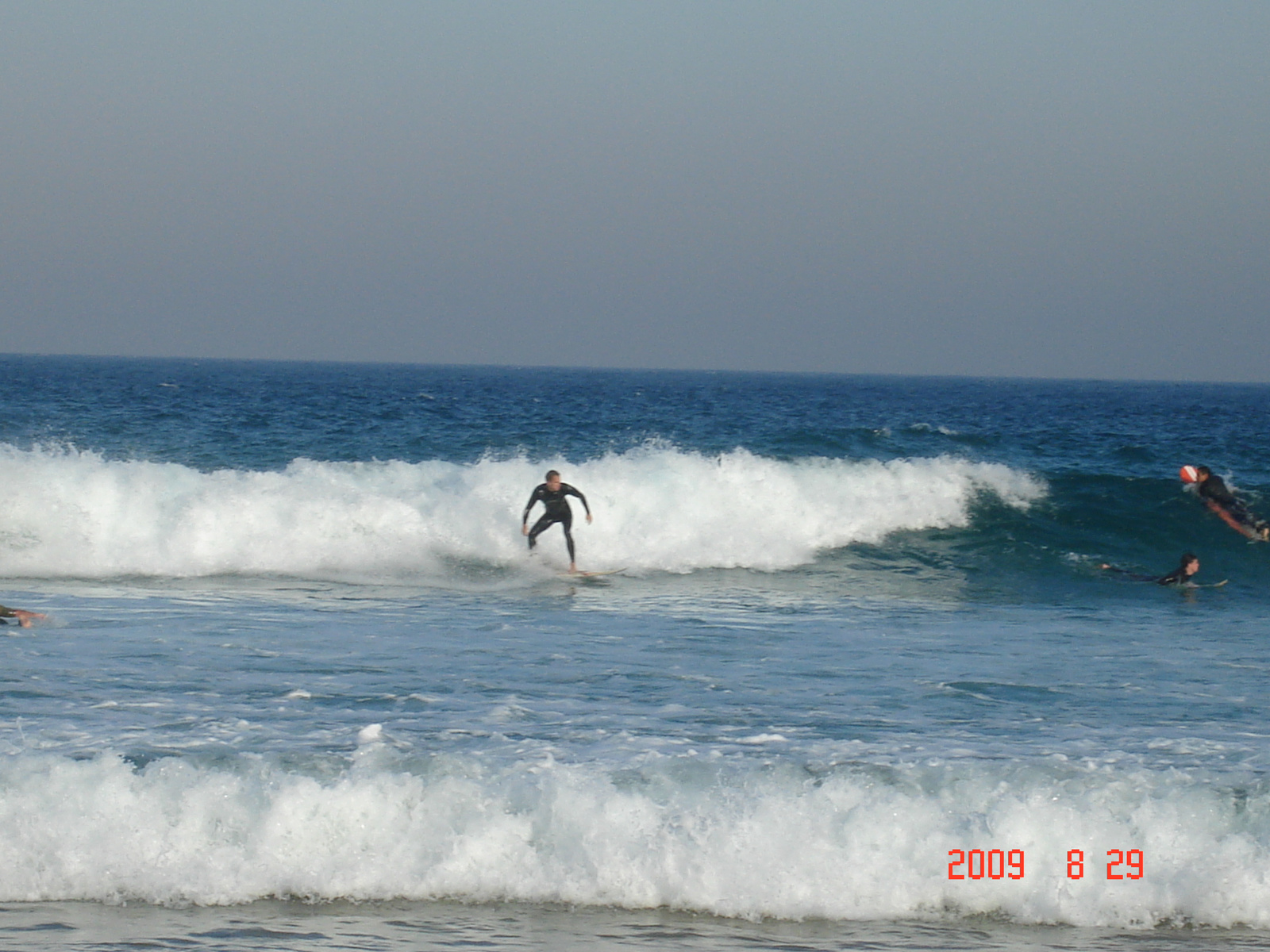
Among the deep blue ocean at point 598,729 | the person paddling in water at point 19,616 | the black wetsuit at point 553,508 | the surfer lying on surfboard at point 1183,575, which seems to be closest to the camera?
the deep blue ocean at point 598,729

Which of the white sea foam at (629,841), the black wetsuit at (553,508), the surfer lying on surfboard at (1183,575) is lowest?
the white sea foam at (629,841)

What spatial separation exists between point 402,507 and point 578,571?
11.3 ft

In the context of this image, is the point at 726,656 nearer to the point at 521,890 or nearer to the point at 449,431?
the point at 521,890

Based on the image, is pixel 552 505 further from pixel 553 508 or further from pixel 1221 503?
pixel 1221 503

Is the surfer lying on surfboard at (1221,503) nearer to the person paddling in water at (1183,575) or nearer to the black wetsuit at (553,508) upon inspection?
the person paddling in water at (1183,575)

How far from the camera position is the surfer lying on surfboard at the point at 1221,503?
20.0 metres

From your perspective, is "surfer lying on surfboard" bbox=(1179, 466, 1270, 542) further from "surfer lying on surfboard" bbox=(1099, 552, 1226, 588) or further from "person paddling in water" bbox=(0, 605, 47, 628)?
"person paddling in water" bbox=(0, 605, 47, 628)

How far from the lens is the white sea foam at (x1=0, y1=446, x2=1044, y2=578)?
1731 centimetres

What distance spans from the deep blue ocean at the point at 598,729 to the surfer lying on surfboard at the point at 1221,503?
0.83m

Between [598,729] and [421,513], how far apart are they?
11567 millimetres

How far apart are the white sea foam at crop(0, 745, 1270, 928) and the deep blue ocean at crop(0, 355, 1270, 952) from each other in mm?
18

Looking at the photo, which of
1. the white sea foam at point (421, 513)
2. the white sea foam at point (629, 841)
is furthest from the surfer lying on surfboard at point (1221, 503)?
the white sea foam at point (629, 841)

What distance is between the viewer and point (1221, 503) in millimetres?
20406

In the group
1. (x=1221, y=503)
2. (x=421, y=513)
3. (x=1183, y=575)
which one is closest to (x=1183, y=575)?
(x=1183, y=575)
